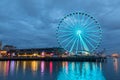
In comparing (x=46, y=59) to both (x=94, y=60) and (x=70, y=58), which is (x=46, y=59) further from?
(x=94, y=60)

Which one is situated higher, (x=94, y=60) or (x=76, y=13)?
(x=76, y=13)

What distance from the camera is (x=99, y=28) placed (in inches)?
3273

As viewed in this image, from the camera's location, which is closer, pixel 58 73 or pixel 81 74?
pixel 81 74

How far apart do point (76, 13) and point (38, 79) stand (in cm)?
4076

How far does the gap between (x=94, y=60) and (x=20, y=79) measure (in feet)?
350

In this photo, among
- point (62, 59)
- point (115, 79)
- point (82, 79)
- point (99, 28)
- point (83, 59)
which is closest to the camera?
point (82, 79)

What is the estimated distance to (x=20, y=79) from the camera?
1858 inches

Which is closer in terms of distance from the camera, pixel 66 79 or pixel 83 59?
A: pixel 66 79

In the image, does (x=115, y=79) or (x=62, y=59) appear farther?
(x=62, y=59)

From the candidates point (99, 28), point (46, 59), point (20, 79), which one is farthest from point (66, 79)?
point (46, 59)

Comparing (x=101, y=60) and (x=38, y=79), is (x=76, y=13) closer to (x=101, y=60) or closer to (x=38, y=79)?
(x=38, y=79)

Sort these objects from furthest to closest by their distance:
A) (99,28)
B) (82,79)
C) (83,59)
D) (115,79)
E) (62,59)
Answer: (62,59), (83,59), (99,28), (115,79), (82,79)

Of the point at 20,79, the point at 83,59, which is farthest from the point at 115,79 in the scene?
the point at 83,59

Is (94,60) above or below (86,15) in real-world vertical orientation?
below
